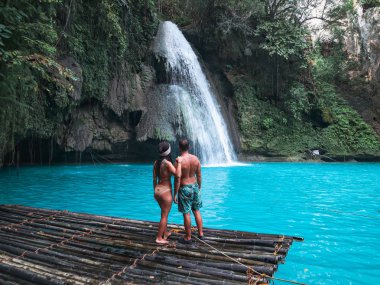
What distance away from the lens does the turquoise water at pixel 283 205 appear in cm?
462

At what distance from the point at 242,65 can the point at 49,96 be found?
532 inches

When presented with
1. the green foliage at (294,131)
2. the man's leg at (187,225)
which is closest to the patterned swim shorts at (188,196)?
the man's leg at (187,225)

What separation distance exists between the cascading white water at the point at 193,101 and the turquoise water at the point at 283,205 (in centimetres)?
514

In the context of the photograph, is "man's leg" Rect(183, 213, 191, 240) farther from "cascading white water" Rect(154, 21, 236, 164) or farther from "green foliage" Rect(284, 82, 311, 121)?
"green foliage" Rect(284, 82, 311, 121)

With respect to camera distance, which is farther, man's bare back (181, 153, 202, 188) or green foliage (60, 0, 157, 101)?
green foliage (60, 0, 157, 101)

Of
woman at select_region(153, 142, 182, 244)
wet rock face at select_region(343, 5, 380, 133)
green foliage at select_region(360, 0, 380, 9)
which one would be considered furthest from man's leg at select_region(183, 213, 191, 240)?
→ green foliage at select_region(360, 0, 380, 9)

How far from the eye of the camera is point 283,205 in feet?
26.3

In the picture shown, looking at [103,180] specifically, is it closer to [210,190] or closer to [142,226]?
[210,190]

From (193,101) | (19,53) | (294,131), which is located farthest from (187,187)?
(294,131)

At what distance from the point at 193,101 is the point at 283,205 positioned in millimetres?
11912

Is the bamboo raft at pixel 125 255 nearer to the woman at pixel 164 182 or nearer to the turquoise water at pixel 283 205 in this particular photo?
the woman at pixel 164 182

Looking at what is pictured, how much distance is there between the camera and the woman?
4.15 metres

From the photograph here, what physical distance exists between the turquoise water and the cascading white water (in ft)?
16.9

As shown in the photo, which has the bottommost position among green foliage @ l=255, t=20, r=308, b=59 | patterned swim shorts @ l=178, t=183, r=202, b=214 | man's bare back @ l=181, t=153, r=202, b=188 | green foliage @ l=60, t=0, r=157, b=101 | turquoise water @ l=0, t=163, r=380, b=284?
turquoise water @ l=0, t=163, r=380, b=284
